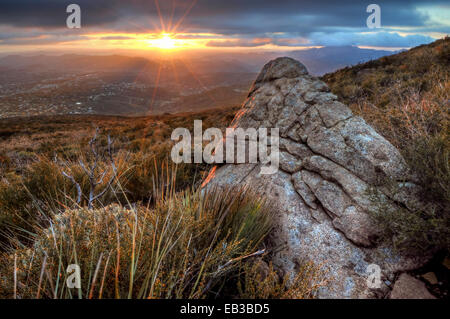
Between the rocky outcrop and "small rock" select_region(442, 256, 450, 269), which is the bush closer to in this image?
the rocky outcrop

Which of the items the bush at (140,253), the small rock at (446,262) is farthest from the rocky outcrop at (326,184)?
the bush at (140,253)

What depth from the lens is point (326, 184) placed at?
108 inches

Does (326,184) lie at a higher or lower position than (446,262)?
higher

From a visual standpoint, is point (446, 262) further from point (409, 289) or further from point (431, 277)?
point (409, 289)

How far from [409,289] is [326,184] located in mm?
1228

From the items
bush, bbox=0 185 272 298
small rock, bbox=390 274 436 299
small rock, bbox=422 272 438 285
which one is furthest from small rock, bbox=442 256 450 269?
bush, bbox=0 185 272 298

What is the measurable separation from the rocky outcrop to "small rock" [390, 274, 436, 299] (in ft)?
0.28

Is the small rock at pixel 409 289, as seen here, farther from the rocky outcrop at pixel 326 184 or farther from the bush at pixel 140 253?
the bush at pixel 140 253

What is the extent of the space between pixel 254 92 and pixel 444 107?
3285 millimetres

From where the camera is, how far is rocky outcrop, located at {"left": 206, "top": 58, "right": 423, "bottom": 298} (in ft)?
7.00

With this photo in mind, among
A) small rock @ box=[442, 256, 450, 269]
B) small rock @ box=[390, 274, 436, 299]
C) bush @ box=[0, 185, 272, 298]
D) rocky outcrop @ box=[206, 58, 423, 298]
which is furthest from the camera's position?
rocky outcrop @ box=[206, 58, 423, 298]

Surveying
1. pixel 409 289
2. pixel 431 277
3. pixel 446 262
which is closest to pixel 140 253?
pixel 409 289
